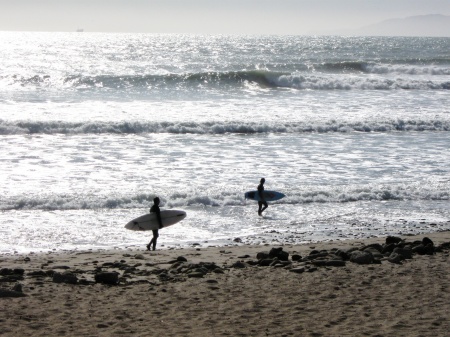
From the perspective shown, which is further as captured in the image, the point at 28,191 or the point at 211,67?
the point at 211,67

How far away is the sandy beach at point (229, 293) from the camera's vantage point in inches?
305

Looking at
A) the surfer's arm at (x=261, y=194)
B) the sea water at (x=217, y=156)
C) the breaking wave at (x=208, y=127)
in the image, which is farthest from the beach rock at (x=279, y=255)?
the breaking wave at (x=208, y=127)

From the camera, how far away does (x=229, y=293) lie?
356 inches

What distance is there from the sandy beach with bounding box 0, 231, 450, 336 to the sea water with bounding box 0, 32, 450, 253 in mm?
2064

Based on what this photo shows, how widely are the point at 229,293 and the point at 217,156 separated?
1352cm

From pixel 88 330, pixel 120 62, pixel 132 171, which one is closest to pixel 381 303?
pixel 88 330

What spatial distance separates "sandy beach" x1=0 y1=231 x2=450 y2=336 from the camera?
774 centimetres

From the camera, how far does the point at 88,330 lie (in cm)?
759

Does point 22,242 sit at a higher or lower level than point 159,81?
lower

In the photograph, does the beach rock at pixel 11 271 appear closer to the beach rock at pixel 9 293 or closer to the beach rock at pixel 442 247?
the beach rock at pixel 9 293

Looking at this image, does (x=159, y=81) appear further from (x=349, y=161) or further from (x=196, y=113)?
(x=349, y=161)

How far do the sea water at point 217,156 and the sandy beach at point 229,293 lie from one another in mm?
2064

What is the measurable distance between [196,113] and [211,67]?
2322cm

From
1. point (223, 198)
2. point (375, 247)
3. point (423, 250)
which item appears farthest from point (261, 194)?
point (423, 250)
